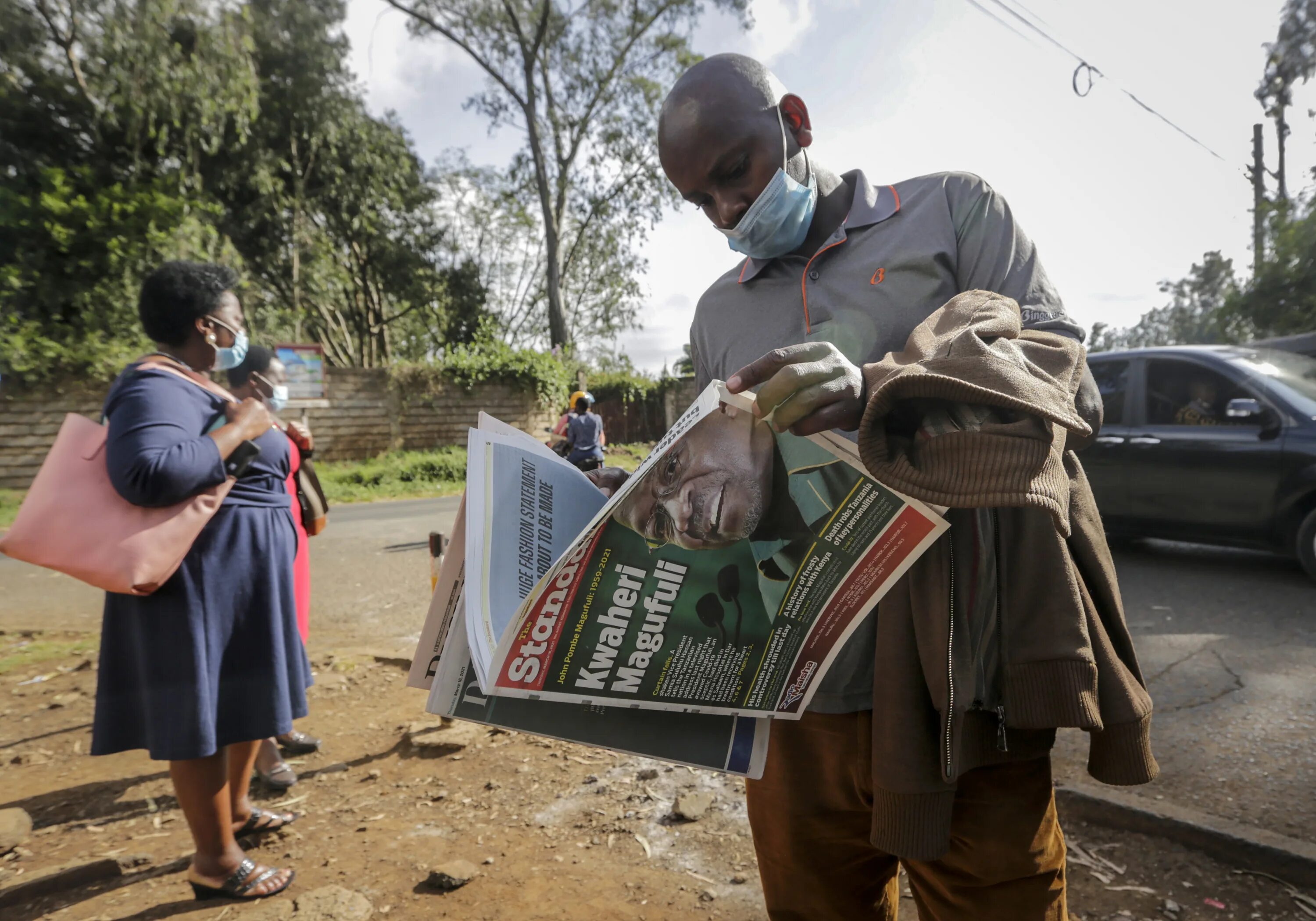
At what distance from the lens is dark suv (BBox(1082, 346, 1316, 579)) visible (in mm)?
5062

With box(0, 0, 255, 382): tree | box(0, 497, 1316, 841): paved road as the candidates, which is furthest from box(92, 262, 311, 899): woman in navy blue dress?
box(0, 0, 255, 382): tree

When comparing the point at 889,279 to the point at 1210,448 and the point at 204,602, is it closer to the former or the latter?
the point at 204,602

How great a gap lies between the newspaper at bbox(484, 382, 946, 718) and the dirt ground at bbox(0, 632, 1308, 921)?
1.50m

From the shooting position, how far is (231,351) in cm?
269

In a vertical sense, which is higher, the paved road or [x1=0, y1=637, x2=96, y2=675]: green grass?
the paved road

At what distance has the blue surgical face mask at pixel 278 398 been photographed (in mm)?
3252

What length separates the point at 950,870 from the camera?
1144 millimetres

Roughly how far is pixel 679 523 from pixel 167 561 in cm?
183

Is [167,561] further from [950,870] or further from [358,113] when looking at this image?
[358,113]

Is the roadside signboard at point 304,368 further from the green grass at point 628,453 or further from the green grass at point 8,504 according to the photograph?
the green grass at point 628,453

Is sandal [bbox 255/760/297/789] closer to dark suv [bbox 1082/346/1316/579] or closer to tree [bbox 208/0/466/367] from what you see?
dark suv [bbox 1082/346/1316/579]

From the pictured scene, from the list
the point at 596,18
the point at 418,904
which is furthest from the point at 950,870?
the point at 596,18

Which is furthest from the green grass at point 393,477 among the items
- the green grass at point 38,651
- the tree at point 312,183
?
the green grass at point 38,651

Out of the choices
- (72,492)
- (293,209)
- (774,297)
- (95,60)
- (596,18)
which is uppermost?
(596,18)
